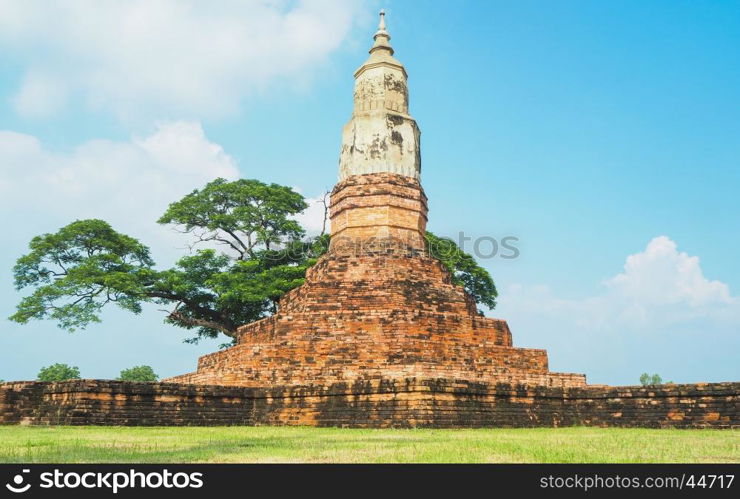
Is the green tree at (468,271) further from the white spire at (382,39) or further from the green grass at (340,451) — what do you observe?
the green grass at (340,451)

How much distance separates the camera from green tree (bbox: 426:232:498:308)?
1094 inches

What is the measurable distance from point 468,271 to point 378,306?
13184 millimetres

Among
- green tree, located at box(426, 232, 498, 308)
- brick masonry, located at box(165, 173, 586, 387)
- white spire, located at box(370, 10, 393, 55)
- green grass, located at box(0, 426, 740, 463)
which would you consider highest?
white spire, located at box(370, 10, 393, 55)

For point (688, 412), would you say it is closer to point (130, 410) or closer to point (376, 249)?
point (376, 249)

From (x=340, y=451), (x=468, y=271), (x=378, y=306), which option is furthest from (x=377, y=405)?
(x=468, y=271)

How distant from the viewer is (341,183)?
1858 centimetres

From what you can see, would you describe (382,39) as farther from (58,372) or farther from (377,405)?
(58,372)

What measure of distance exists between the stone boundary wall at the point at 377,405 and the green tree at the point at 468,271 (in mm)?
14356

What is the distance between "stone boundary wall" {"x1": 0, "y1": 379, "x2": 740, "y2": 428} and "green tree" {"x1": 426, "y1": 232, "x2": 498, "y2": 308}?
14356mm

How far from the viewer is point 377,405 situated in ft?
39.2
